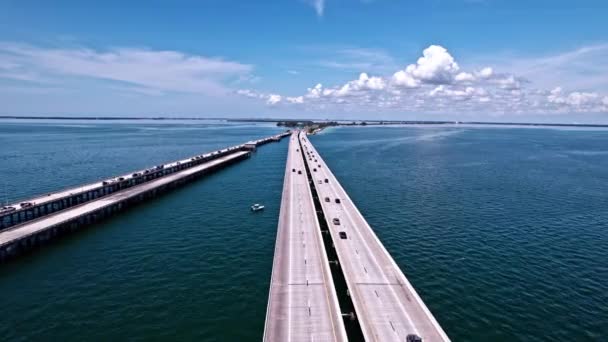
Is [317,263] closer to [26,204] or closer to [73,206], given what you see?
[73,206]

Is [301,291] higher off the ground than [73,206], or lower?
lower

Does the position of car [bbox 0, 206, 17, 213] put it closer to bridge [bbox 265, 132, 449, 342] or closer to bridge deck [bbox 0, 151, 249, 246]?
bridge deck [bbox 0, 151, 249, 246]

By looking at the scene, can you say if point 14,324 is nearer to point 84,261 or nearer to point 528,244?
point 84,261

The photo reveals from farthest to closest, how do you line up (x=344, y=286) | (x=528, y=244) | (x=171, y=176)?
(x=171, y=176) → (x=528, y=244) → (x=344, y=286)

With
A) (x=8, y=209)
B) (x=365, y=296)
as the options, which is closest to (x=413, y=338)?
(x=365, y=296)

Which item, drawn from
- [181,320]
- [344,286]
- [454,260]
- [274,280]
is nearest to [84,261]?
[181,320]

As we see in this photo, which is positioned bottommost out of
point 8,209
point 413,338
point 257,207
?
point 413,338

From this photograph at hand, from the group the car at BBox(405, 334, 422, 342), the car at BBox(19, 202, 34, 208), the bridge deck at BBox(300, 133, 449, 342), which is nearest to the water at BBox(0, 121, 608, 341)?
the bridge deck at BBox(300, 133, 449, 342)
